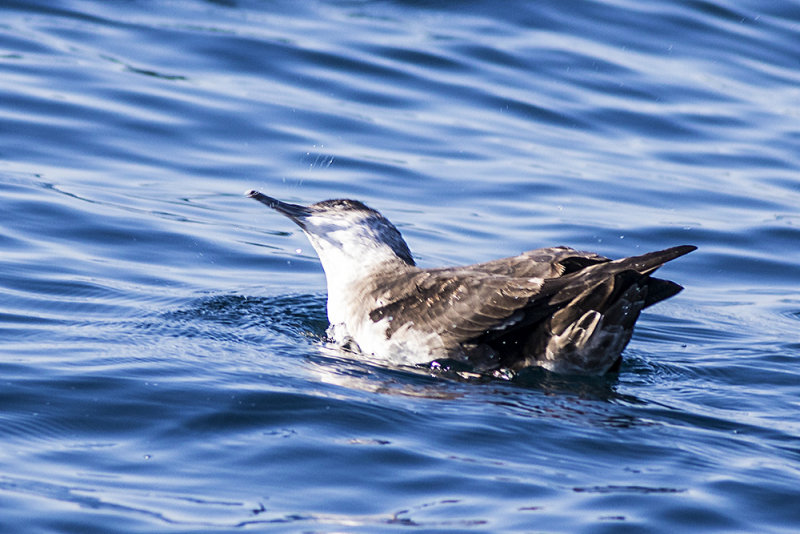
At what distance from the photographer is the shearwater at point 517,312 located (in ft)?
21.0

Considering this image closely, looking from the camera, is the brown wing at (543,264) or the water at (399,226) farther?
the brown wing at (543,264)

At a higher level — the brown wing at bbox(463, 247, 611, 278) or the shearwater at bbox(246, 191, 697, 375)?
the brown wing at bbox(463, 247, 611, 278)

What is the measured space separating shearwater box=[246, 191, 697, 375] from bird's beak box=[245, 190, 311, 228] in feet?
2.61

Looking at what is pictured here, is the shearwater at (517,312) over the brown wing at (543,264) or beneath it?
beneath

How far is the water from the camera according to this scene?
4918 millimetres

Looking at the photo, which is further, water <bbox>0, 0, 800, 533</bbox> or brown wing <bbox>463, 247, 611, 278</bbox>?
brown wing <bbox>463, 247, 611, 278</bbox>

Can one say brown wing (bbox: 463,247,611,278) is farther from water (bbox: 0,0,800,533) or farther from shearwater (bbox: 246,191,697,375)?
water (bbox: 0,0,800,533)

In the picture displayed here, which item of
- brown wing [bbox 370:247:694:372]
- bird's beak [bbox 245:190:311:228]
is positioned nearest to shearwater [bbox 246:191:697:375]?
brown wing [bbox 370:247:694:372]

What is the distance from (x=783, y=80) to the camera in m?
14.7

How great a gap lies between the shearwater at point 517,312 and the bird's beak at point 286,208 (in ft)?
2.61

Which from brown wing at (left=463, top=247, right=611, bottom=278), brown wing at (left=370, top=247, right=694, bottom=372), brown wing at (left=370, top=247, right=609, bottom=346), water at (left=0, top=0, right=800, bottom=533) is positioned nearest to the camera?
water at (left=0, top=0, right=800, bottom=533)

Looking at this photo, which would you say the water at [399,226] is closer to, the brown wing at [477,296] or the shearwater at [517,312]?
the shearwater at [517,312]

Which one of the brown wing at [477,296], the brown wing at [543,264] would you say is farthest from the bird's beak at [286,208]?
the brown wing at [543,264]

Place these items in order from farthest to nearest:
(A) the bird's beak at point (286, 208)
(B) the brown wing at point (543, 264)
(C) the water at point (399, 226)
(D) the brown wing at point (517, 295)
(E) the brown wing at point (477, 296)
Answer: (A) the bird's beak at point (286, 208), (B) the brown wing at point (543, 264), (E) the brown wing at point (477, 296), (D) the brown wing at point (517, 295), (C) the water at point (399, 226)
